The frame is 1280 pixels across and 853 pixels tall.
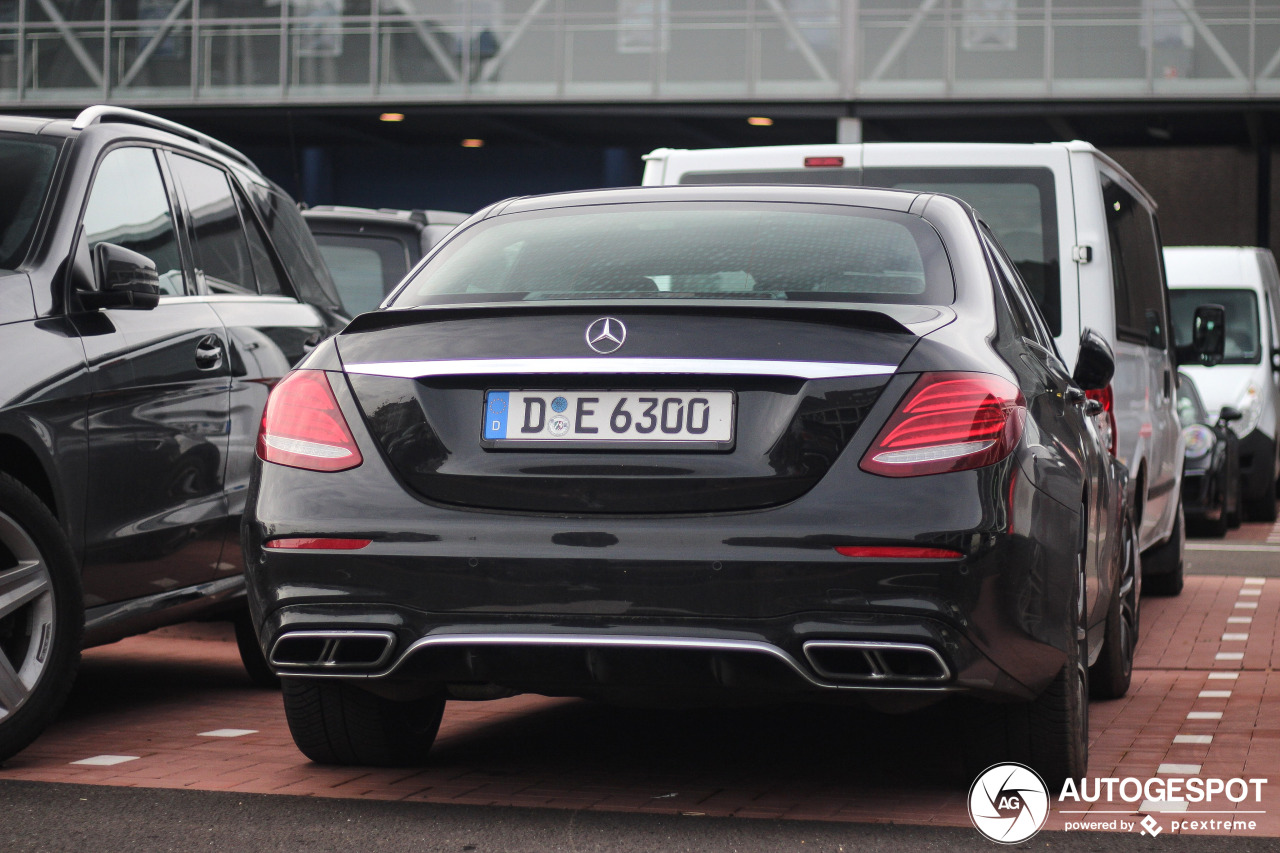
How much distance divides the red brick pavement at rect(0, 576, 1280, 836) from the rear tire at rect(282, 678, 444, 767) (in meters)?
0.05

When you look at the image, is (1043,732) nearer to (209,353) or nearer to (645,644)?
(645,644)

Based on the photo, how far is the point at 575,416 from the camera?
12.7 feet

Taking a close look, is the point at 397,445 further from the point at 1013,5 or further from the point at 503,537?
the point at 1013,5

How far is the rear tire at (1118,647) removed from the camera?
598 centimetres

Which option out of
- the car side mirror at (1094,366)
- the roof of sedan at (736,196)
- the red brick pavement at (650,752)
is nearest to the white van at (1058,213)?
the red brick pavement at (650,752)

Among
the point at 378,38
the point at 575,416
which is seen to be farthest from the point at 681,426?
the point at 378,38

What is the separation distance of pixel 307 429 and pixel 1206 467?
11.2 metres

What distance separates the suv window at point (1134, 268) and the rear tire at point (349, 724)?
418 centimetres

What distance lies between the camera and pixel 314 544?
396 cm

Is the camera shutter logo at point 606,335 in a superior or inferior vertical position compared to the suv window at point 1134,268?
inferior

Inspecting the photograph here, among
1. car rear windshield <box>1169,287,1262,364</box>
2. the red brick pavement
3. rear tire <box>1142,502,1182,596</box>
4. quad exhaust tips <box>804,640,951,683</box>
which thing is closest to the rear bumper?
quad exhaust tips <box>804,640,951,683</box>

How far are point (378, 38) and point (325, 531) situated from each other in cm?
2723

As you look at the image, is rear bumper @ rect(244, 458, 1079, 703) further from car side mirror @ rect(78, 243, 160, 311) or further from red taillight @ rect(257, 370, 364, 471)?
car side mirror @ rect(78, 243, 160, 311)

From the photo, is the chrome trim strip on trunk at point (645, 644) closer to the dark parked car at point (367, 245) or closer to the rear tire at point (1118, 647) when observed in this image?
the rear tire at point (1118, 647)
